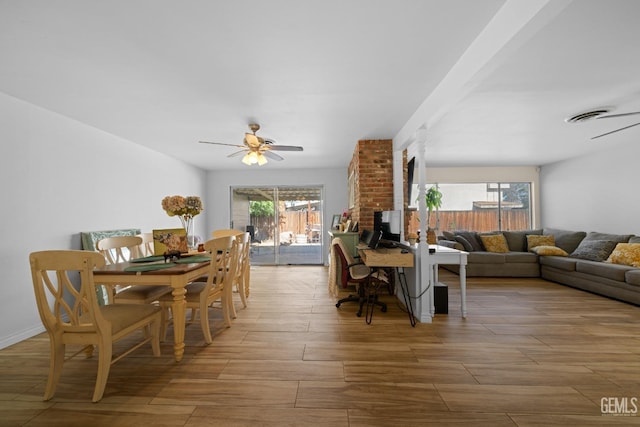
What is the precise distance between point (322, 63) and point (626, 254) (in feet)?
17.3

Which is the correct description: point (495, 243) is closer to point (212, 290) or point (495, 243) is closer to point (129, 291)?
point (212, 290)

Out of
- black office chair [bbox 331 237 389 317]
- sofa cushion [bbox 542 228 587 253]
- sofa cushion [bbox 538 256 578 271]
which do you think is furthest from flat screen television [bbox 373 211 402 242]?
sofa cushion [bbox 542 228 587 253]

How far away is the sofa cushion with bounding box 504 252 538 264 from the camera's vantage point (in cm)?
514

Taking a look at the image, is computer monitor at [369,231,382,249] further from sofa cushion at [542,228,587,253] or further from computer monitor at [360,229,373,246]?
sofa cushion at [542,228,587,253]

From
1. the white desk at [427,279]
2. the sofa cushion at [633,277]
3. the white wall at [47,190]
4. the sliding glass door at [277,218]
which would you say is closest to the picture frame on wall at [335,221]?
the sliding glass door at [277,218]

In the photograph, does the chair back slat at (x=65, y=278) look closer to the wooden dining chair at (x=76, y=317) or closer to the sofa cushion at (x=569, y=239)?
the wooden dining chair at (x=76, y=317)

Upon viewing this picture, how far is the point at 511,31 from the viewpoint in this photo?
→ 1.60 metres

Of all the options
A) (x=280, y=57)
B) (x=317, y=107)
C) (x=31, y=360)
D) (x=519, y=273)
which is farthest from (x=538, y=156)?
(x=31, y=360)

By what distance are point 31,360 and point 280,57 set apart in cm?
341

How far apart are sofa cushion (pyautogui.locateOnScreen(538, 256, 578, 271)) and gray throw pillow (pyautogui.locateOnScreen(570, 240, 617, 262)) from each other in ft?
0.72

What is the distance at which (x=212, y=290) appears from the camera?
2.71m

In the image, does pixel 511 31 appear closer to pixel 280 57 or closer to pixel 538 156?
pixel 280 57

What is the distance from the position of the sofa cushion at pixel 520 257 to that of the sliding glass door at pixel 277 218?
4081mm

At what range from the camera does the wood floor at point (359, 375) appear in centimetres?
164
